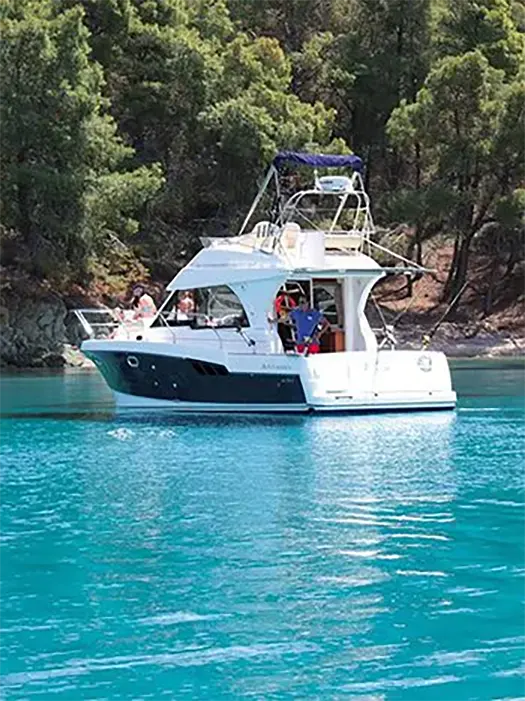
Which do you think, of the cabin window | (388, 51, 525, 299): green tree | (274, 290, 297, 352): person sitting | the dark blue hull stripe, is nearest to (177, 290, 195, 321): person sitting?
the cabin window

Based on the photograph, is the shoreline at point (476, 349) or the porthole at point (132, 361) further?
the shoreline at point (476, 349)

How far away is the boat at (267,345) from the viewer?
24.7 meters

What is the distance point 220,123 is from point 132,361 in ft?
94.3

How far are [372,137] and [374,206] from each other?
5662 mm

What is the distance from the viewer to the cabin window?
25.5 metres

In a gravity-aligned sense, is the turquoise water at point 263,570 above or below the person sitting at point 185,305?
below

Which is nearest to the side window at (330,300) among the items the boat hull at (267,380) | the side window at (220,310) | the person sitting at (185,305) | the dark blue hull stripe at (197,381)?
the boat hull at (267,380)

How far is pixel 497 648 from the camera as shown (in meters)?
8.41

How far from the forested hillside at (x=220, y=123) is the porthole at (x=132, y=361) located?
20609 millimetres

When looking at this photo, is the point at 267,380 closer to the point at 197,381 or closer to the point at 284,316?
the point at 197,381

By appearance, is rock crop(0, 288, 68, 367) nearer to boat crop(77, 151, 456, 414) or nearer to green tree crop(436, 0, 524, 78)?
boat crop(77, 151, 456, 414)

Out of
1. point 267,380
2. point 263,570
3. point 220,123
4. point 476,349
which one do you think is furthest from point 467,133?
point 263,570

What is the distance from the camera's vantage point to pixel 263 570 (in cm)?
1067

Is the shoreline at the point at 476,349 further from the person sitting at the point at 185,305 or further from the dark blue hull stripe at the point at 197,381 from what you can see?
the dark blue hull stripe at the point at 197,381
